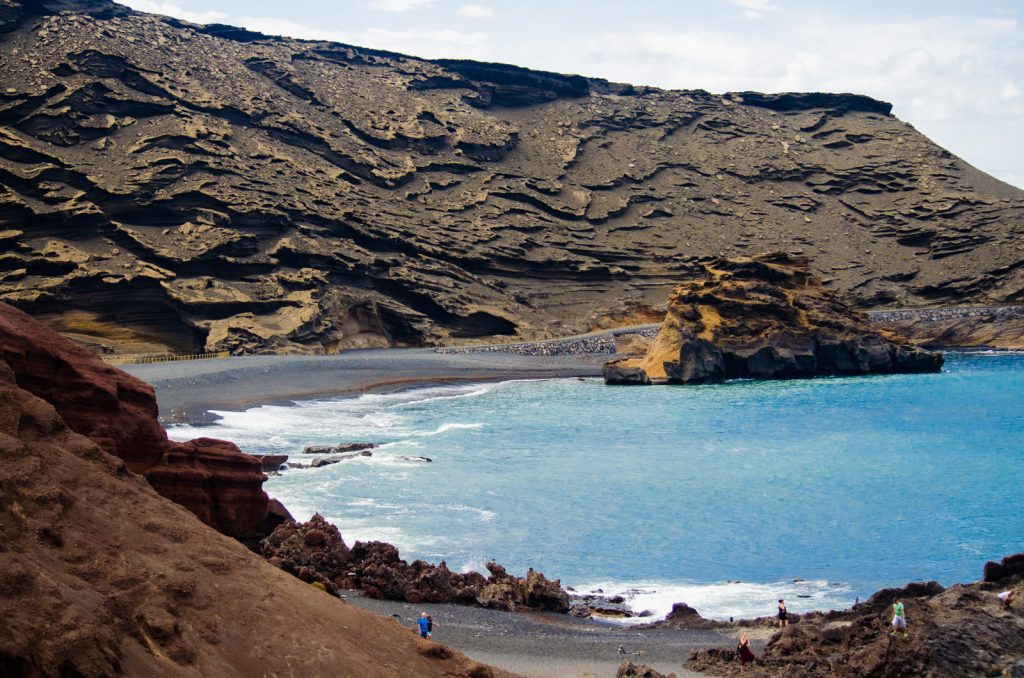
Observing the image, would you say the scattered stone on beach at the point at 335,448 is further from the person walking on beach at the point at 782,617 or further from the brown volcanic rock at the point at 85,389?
the brown volcanic rock at the point at 85,389

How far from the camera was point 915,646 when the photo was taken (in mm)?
10945

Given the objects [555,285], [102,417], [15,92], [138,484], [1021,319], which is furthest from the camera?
[555,285]

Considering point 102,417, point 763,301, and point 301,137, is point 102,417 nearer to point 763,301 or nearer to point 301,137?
point 763,301

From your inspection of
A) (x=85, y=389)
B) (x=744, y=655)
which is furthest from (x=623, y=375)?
(x=85, y=389)

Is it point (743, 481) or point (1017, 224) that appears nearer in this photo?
point (743, 481)

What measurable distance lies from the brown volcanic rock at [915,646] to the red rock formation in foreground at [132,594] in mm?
4774

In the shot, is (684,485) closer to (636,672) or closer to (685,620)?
(685,620)

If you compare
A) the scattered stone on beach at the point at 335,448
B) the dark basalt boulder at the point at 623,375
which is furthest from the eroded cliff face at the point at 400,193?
the scattered stone on beach at the point at 335,448

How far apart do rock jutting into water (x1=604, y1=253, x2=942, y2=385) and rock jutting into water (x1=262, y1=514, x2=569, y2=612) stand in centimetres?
3648

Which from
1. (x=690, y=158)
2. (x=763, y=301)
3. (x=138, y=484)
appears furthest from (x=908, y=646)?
(x=690, y=158)

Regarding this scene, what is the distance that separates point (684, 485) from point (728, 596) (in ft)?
34.7

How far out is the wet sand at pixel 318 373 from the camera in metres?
41.5

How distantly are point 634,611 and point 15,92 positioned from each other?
61648mm

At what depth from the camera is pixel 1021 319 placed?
234 feet
